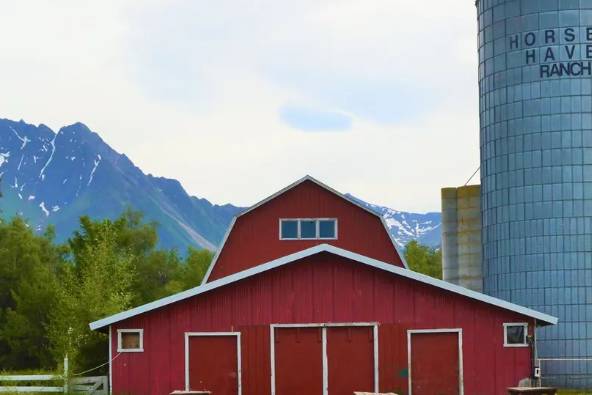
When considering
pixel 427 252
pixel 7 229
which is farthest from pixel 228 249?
pixel 427 252

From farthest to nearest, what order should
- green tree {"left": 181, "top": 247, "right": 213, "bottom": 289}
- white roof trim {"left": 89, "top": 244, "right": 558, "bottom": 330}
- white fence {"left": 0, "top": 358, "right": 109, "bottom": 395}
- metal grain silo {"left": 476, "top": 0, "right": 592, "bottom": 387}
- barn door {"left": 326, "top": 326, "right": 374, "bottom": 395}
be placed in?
green tree {"left": 181, "top": 247, "right": 213, "bottom": 289}, metal grain silo {"left": 476, "top": 0, "right": 592, "bottom": 387}, white fence {"left": 0, "top": 358, "right": 109, "bottom": 395}, barn door {"left": 326, "top": 326, "right": 374, "bottom": 395}, white roof trim {"left": 89, "top": 244, "right": 558, "bottom": 330}

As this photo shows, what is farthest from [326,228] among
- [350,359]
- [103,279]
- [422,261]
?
[422,261]

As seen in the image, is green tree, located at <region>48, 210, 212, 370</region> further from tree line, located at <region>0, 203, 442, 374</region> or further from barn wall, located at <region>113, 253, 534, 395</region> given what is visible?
barn wall, located at <region>113, 253, 534, 395</region>

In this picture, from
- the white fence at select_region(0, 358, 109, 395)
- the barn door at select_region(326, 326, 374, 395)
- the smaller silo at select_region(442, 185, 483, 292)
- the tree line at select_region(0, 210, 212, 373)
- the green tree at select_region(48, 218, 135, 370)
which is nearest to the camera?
the barn door at select_region(326, 326, 374, 395)

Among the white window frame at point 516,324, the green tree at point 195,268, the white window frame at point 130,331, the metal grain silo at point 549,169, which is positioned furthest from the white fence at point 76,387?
the green tree at point 195,268

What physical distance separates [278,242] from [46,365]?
26.6m

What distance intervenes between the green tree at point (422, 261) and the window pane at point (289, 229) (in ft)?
153

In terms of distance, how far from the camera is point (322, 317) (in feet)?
93.3

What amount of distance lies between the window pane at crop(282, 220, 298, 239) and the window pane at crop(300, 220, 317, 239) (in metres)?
0.22

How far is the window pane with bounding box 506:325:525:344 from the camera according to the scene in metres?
28.4

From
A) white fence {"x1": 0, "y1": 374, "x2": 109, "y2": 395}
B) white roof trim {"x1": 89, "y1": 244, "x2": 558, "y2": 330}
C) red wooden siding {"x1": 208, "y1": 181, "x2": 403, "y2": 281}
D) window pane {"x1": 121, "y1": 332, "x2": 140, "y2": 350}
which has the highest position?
red wooden siding {"x1": 208, "y1": 181, "x2": 403, "y2": 281}

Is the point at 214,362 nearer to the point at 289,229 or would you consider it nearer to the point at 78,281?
the point at 289,229

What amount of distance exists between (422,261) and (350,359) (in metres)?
59.7

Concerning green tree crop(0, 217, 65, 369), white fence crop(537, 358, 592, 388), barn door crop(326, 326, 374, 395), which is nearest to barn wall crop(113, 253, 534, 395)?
barn door crop(326, 326, 374, 395)
